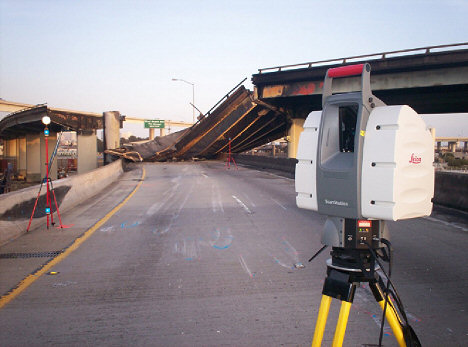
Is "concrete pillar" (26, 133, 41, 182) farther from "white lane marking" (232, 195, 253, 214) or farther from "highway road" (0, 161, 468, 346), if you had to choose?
"highway road" (0, 161, 468, 346)

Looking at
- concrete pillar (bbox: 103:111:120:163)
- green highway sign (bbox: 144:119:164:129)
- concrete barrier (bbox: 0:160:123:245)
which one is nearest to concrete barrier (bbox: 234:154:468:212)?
concrete barrier (bbox: 0:160:123:245)

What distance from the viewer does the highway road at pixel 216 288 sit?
166 inches

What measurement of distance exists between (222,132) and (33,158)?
34.1 m

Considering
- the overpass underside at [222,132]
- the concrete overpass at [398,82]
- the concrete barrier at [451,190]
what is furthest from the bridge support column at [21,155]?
the concrete barrier at [451,190]

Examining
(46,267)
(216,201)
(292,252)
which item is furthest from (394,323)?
(216,201)

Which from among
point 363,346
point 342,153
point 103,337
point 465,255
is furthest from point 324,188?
point 465,255

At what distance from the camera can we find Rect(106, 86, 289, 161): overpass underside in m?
31.9

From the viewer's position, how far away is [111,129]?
4166 cm

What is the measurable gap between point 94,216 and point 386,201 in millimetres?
10373

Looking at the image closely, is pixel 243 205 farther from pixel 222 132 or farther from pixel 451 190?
pixel 222 132

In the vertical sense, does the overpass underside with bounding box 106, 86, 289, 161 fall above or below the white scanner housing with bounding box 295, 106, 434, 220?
above

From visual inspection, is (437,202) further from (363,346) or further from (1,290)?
(1,290)

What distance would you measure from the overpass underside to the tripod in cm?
2807

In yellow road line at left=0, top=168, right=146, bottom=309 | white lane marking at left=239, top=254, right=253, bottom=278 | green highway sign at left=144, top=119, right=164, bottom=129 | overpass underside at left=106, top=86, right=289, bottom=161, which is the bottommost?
yellow road line at left=0, top=168, right=146, bottom=309
